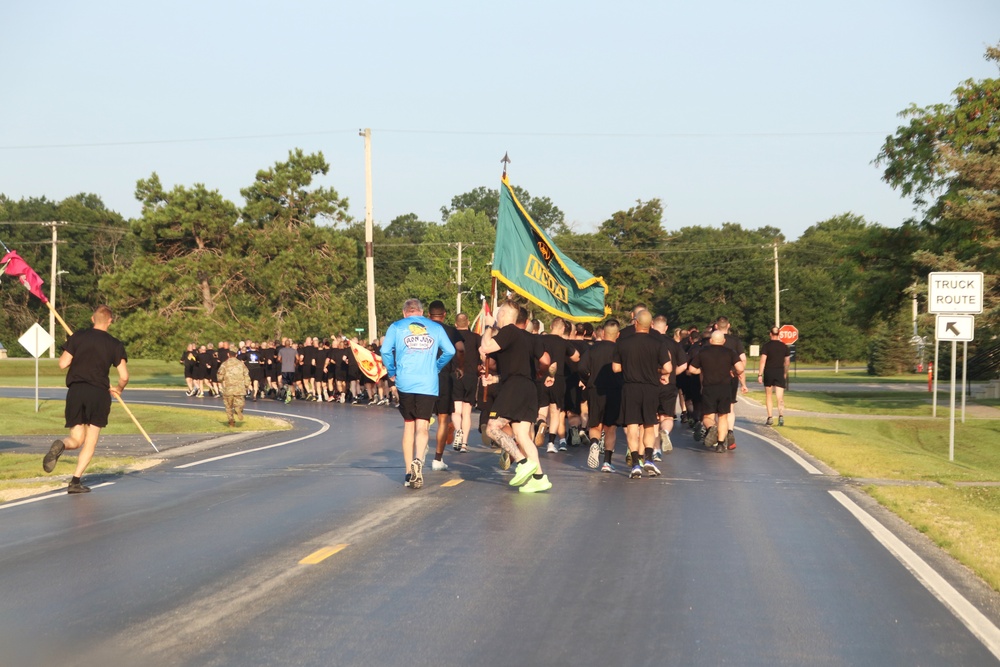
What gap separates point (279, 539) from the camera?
923 cm

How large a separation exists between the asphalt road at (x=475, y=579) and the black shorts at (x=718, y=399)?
15.5 ft

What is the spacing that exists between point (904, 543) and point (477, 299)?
72.2 meters

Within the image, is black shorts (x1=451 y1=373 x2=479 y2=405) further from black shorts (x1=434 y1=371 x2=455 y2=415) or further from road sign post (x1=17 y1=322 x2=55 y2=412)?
road sign post (x1=17 y1=322 x2=55 y2=412)

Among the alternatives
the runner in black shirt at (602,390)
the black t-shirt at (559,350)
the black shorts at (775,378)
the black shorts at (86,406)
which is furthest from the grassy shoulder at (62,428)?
the black shorts at (775,378)

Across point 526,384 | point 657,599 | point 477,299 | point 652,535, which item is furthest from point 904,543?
point 477,299

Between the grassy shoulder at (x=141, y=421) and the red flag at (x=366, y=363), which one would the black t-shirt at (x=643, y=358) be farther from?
the grassy shoulder at (x=141, y=421)

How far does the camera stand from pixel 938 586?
7836 mm

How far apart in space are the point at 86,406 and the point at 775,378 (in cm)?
1419

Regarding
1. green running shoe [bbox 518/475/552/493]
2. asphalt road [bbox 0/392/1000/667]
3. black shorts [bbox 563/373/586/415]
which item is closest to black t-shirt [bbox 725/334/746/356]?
black shorts [bbox 563/373/586/415]

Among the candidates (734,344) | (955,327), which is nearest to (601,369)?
(734,344)

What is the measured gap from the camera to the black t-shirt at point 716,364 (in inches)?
718

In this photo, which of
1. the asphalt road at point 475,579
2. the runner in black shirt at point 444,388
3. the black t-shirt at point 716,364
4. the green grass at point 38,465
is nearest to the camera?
the asphalt road at point 475,579

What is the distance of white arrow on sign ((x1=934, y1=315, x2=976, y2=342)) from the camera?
20266mm

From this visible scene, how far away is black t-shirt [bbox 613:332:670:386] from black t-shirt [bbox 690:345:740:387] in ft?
12.8
